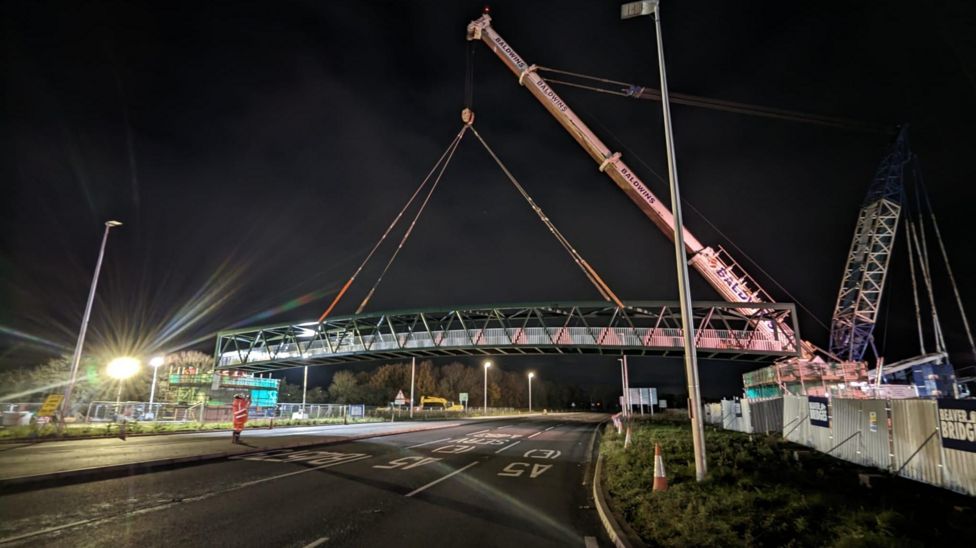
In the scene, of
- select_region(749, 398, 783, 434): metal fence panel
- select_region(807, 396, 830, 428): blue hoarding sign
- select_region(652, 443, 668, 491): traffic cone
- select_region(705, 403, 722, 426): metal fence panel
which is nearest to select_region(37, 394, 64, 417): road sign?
select_region(652, 443, 668, 491): traffic cone

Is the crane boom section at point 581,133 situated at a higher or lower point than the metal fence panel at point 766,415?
higher

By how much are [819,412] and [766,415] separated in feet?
30.8

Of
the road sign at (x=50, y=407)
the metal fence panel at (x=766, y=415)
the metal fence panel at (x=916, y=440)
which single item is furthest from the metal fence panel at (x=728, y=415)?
the road sign at (x=50, y=407)

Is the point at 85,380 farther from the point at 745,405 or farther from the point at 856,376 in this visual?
the point at 856,376

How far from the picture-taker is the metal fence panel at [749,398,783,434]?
25703mm

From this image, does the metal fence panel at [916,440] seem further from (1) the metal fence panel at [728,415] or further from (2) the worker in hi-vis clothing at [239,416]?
(1) the metal fence panel at [728,415]

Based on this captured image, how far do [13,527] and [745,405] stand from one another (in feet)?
111

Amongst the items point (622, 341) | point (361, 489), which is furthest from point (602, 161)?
point (361, 489)

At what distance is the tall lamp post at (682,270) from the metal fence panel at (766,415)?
748 inches

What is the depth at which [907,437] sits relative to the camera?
41.1 ft

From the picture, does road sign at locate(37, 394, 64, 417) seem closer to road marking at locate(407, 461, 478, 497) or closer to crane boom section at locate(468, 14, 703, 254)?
road marking at locate(407, 461, 478, 497)

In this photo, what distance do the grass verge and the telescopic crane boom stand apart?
26773 mm

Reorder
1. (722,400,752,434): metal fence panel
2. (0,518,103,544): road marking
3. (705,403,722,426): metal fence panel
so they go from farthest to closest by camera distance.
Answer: (705,403,722,426): metal fence panel
(722,400,752,434): metal fence panel
(0,518,103,544): road marking

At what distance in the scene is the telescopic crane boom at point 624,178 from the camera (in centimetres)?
3675
